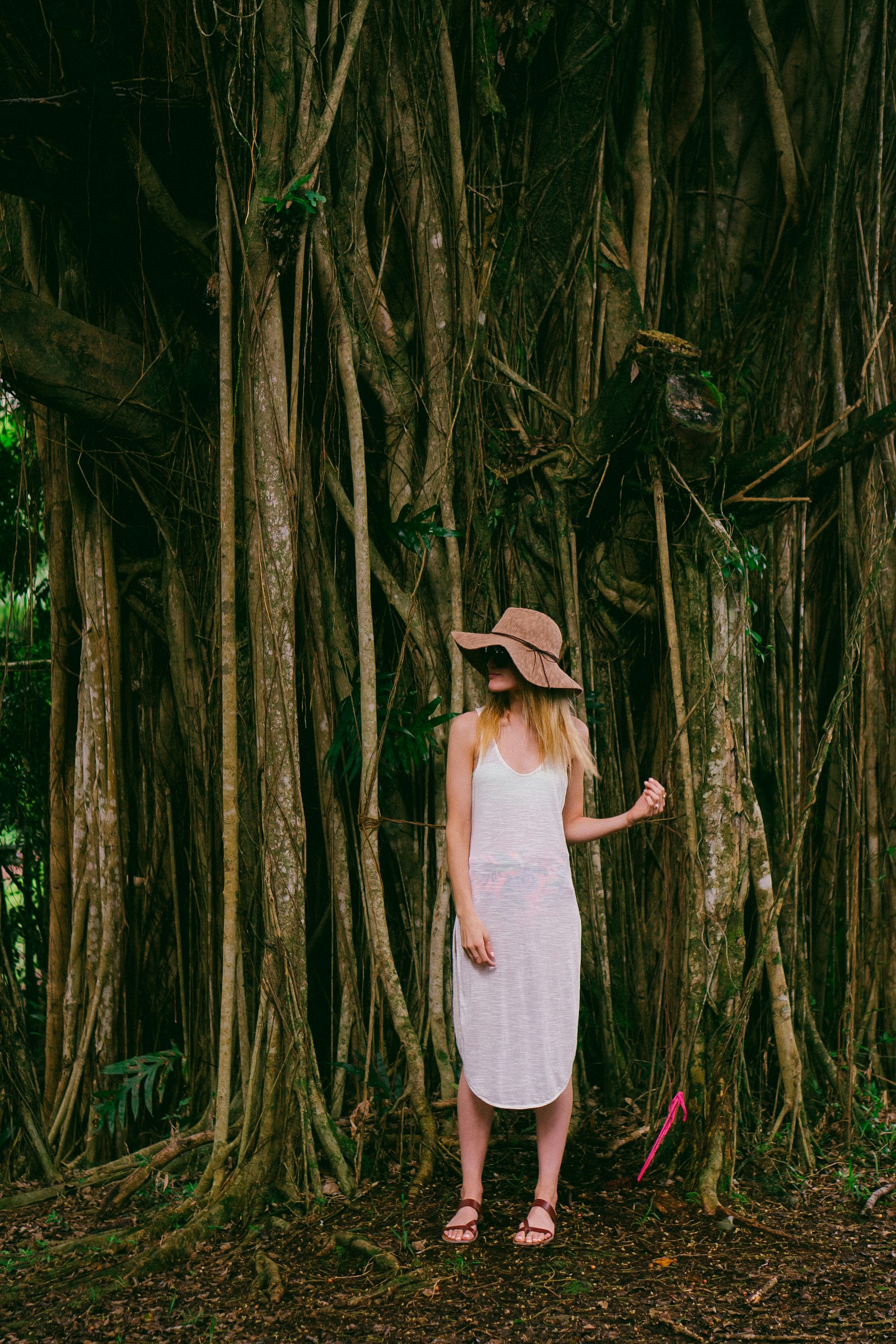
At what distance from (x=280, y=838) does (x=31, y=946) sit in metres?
1.82

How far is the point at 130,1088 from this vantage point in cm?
259

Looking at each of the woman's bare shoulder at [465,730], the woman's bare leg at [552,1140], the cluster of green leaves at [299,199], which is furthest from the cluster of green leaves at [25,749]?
the woman's bare leg at [552,1140]

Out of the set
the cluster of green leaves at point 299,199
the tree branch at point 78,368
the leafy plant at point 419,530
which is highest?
the cluster of green leaves at point 299,199

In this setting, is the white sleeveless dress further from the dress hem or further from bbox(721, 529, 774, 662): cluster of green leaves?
bbox(721, 529, 774, 662): cluster of green leaves

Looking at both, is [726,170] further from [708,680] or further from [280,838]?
[280,838]

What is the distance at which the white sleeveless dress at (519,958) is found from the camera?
198 cm

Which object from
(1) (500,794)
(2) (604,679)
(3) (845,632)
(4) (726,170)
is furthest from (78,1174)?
(4) (726,170)

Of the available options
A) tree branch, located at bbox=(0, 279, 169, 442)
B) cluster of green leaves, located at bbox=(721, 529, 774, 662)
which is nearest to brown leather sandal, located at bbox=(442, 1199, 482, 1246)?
cluster of green leaves, located at bbox=(721, 529, 774, 662)

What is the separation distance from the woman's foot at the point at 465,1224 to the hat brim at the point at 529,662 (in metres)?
1.08

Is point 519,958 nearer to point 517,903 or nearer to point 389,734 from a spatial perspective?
point 517,903

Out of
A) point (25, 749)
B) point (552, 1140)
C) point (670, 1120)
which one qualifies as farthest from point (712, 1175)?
point (25, 749)

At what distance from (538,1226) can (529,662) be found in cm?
116

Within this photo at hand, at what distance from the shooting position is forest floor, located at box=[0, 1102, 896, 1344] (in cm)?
172

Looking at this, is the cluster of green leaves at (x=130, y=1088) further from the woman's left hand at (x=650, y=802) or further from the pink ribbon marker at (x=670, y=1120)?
the woman's left hand at (x=650, y=802)
